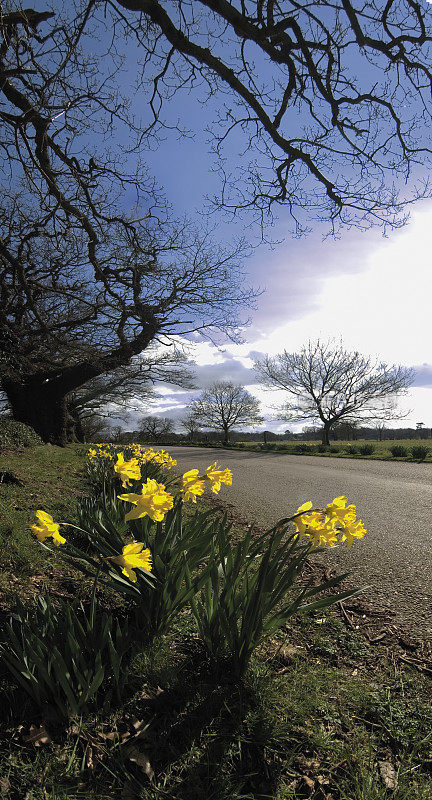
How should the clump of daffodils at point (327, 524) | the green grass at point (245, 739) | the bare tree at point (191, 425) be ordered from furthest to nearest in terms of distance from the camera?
the bare tree at point (191, 425), the clump of daffodils at point (327, 524), the green grass at point (245, 739)

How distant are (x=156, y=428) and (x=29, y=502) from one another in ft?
128

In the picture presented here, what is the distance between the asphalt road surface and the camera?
101 inches

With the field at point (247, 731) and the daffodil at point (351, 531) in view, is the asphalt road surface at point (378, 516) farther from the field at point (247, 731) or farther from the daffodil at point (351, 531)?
the daffodil at point (351, 531)

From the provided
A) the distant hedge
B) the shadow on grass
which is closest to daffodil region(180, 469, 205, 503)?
the shadow on grass

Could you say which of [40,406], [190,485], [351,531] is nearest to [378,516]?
[351,531]

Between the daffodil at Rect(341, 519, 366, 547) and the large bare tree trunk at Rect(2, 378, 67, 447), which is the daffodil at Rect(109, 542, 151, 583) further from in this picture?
the large bare tree trunk at Rect(2, 378, 67, 447)

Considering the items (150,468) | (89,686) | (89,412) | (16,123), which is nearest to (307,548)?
(89,686)

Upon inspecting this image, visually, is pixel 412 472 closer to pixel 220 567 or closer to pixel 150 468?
pixel 150 468

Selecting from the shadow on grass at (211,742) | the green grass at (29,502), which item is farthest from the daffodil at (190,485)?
the green grass at (29,502)

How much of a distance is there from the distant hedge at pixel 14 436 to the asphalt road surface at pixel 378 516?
5643mm

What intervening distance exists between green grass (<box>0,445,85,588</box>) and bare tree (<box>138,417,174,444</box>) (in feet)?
110

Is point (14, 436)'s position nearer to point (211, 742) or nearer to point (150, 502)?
point (150, 502)

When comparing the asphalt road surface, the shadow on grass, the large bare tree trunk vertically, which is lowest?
the shadow on grass

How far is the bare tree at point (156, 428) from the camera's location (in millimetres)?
42062
